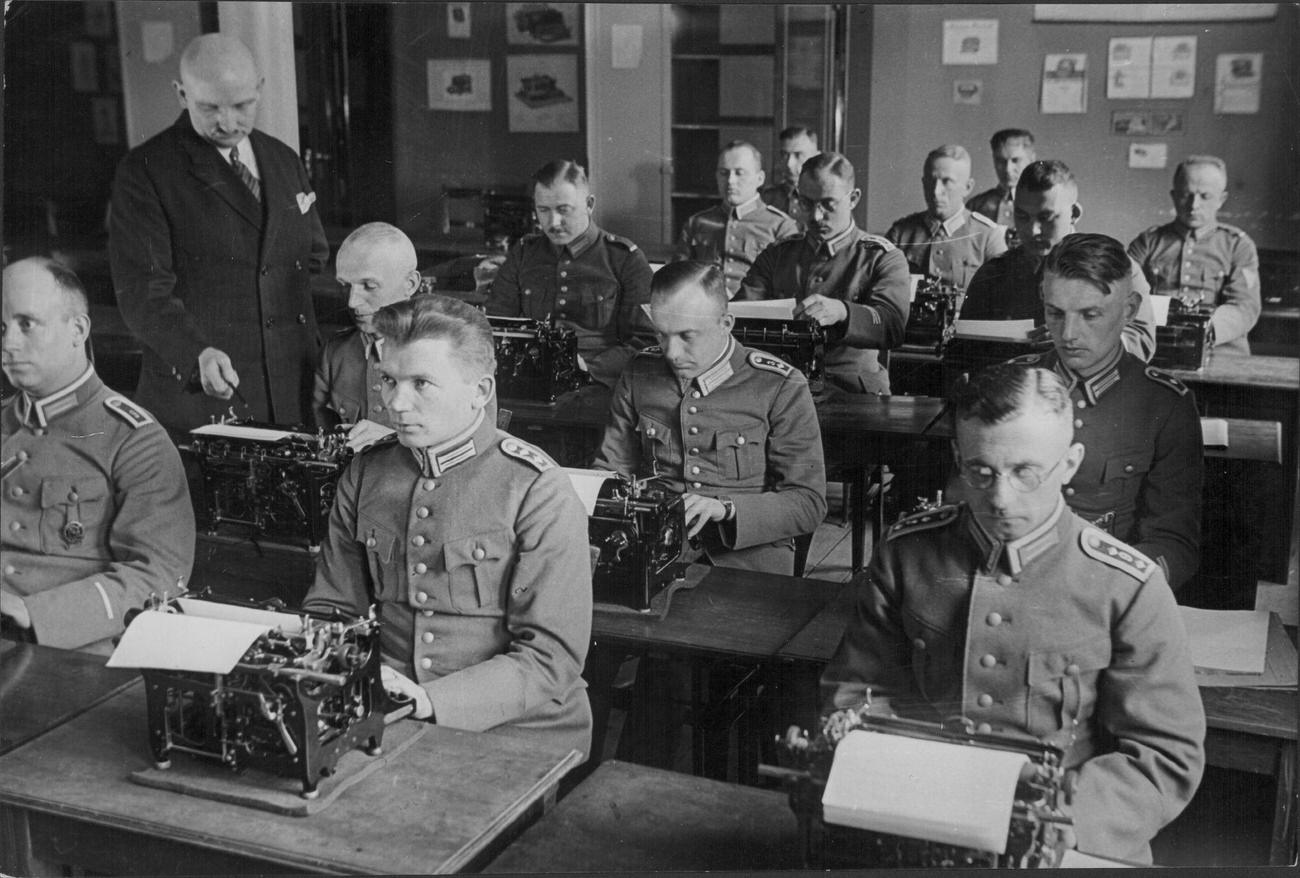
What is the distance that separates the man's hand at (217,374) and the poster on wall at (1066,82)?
2193 millimetres

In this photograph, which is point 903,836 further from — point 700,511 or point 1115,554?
point 700,511

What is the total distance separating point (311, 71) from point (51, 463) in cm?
117

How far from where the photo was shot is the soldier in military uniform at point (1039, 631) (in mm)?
2338

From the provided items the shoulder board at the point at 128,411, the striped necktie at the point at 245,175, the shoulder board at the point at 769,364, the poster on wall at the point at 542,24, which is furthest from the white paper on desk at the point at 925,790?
the striped necktie at the point at 245,175

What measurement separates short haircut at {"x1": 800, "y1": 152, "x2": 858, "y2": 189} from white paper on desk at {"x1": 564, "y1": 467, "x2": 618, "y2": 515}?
37.7 inches

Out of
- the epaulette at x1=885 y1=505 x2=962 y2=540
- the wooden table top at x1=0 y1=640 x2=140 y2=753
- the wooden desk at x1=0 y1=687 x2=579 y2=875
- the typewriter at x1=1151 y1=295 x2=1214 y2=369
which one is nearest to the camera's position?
the wooden desk at x1=0 y1=687 x2=579 y2=875

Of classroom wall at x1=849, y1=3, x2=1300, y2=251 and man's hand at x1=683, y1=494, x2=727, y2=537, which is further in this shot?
man's hand at x1=683, y1=494, x2=727, y2=537

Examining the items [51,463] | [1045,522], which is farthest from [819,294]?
[51,463]

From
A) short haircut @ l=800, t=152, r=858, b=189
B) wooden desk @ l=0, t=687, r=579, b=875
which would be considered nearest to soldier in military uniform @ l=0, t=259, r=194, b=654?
wooden desk @ l=0, t=687, r=579, b=875

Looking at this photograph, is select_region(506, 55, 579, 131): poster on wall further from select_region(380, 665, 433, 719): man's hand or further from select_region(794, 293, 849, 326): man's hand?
select_region(380, 665, 433, 719): man's hand

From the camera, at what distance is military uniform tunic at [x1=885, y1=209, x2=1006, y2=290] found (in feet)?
9.82

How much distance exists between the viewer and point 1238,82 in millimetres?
2701

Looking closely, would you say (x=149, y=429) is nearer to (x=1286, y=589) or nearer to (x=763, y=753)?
(x=763, y=753)

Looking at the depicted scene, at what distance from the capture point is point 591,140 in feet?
10.5
